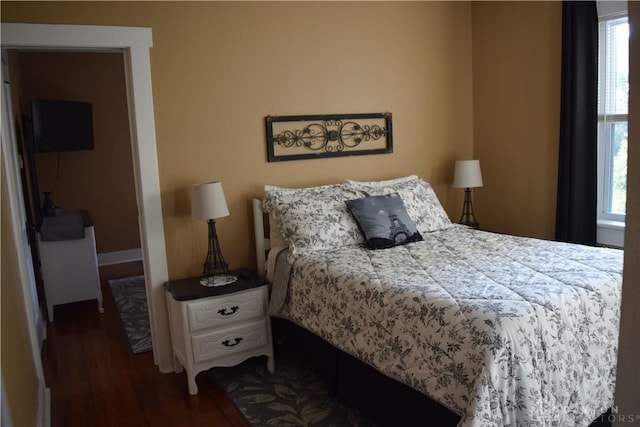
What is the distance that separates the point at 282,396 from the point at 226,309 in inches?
22.5

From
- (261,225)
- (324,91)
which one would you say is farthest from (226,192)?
(324,91)

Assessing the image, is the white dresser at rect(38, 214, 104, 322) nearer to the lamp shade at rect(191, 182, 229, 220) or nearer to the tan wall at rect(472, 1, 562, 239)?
the lamp shade at rect(191, 182, 229, 220)

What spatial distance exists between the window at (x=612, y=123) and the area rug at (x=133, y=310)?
3.27 m

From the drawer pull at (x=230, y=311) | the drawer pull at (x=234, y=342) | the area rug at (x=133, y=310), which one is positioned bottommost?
the area rug at (x=133, y=310)

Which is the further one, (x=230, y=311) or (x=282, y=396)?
(x=230, y=311)

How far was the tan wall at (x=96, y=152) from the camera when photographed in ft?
18.2

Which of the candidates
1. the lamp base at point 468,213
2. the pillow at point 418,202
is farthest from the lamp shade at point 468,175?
the pillow at point 418,202

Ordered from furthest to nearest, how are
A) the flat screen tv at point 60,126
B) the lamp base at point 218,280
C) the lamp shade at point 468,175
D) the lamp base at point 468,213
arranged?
the flat screen tv at point 60,126
the lamp base at point 468,213
the lamp shade at point 468,175
the lamp base at point 218,280

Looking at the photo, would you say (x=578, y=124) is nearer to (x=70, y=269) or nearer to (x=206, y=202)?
(x=206, y=202)

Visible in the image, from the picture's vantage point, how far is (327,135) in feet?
12.1

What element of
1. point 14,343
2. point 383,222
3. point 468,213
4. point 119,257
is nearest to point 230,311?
point 383,222

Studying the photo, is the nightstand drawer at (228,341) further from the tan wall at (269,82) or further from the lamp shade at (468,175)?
the lamp shade at (468,175)

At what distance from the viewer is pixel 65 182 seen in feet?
18.9

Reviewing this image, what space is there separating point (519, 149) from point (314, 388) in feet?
7.93
